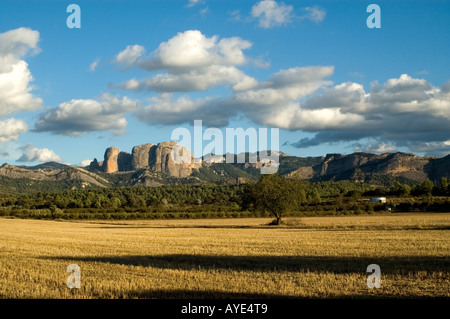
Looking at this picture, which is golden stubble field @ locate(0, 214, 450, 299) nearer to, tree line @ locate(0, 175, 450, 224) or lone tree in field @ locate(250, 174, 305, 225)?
lone tree in field @ locate(250, 174, 305, 225)

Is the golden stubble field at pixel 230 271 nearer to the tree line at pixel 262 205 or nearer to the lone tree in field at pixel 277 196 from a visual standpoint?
the lone tree in field at pixel 277 196

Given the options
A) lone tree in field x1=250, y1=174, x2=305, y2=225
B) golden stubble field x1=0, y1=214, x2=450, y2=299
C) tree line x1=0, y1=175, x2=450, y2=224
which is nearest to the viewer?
golden stubble field x1=0, y1=214, x2=450, y2=299

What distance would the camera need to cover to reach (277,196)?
69.6 m

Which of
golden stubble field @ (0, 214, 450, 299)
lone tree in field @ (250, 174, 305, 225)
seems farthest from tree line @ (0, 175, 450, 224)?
golden stubble field @ (0, 214, 450, 299)

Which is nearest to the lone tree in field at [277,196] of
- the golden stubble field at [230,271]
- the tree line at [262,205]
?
the tree line at [262,205]

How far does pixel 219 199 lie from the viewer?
16200cm

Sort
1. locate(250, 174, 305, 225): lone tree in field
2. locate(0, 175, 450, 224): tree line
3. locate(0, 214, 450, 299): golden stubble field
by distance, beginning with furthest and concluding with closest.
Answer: locate(0, 175, 450, 224): tree line, locate(250, 174, 305, 225): lone tree in field, locate(0, 214, 450, 299): golden stubble field

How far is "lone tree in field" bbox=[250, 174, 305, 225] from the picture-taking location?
6938cm

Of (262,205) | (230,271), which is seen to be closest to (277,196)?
(262,205)

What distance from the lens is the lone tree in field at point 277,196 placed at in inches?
2731

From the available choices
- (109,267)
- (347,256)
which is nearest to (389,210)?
(347,256)
